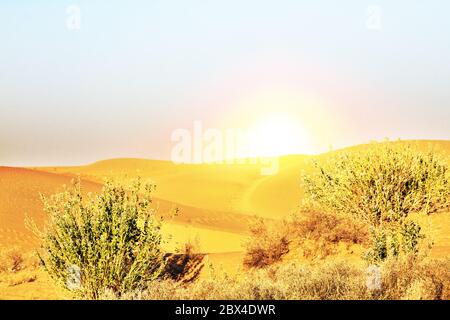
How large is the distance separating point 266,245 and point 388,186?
392 cm

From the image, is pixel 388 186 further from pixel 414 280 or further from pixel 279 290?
pixel 279 290

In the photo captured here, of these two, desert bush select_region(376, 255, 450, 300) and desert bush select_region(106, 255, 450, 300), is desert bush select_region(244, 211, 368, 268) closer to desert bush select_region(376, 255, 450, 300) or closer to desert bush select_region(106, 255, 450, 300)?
desert bush select_region(106, 255, 450, 300)

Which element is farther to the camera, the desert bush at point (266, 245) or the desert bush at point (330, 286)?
the desert bush at point (266, 245)

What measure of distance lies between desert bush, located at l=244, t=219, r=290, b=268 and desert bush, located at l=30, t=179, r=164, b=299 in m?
4.50

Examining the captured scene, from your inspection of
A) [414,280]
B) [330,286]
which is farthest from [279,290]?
[414,280]

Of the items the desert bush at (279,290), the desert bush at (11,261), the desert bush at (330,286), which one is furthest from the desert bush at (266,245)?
the desert bush at (11,261)

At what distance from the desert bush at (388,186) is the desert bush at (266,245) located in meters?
1.75

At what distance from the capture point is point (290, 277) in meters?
11.2

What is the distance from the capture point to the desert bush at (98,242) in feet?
39.8

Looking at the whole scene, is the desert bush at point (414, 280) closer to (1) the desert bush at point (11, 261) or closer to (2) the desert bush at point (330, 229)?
(2) the desert bush at point (330, 229)

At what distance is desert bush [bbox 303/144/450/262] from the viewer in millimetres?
17203
